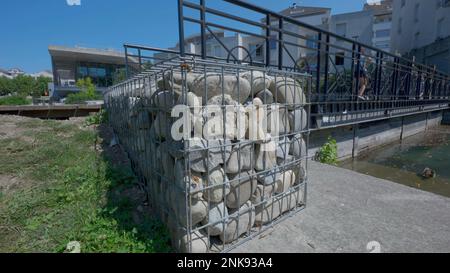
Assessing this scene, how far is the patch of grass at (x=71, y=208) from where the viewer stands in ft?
5.82

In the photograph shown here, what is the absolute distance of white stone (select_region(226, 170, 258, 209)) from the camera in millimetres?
1730

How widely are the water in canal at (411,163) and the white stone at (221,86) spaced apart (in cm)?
432

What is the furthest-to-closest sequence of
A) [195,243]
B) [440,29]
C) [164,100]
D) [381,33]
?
[381,33]
[440,29]
[164,100]
[195,243]

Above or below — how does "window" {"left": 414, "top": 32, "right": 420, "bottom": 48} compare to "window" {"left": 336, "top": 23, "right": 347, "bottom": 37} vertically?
below

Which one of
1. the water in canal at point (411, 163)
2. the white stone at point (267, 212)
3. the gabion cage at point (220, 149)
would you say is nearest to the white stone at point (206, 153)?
the gabion cage at point (220, 149)

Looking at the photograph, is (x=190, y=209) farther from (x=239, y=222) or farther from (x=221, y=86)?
(x=221, y=86)

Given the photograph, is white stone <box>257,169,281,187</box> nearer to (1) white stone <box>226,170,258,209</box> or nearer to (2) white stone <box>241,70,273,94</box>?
(1) white stone <box>226,170,258,209</box>

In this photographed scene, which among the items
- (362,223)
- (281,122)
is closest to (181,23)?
(281,122)

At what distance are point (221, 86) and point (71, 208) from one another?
184 cm

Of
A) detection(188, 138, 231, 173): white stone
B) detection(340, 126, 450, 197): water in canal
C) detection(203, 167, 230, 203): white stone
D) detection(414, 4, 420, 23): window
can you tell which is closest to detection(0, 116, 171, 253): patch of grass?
detection(203, 167, 230, 203): white stone

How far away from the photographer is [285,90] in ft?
6.71
